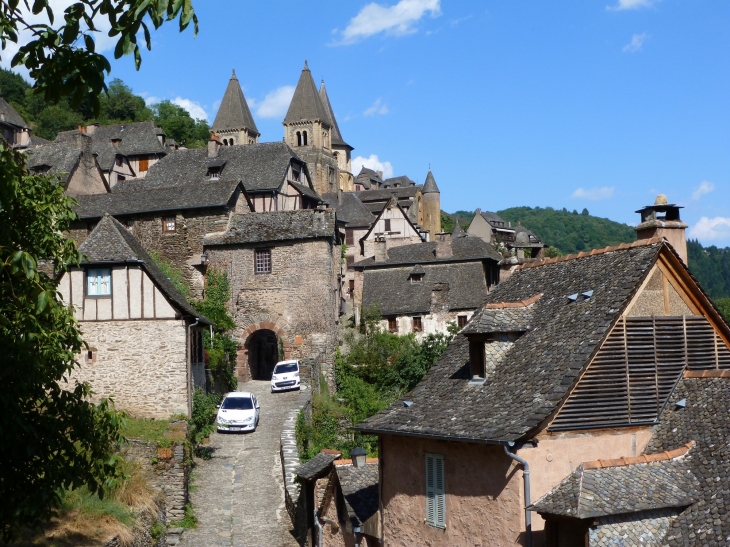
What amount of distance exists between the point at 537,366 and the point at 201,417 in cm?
1579

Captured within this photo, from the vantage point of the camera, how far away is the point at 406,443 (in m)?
14.9

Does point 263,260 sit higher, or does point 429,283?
point 263,260

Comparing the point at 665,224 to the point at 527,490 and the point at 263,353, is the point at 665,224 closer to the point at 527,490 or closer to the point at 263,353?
the point at 527,490

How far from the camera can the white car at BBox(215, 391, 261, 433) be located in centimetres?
2838

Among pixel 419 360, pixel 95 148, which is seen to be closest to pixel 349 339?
pixel 419 360

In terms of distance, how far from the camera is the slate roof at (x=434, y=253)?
4616 cm

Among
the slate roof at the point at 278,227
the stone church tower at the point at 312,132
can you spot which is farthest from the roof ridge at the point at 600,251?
the stone church tower at the point at 312,132

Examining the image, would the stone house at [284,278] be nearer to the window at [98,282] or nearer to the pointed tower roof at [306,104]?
the window at [98,282]

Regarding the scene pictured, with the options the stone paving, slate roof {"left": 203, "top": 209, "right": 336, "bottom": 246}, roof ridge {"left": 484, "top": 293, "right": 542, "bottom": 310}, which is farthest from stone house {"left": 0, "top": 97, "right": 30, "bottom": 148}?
roof ridge {"left": 484, "top": 293, "right": 542, "bottom": 310}

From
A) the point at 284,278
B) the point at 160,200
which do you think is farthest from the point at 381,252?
the point at 160,200

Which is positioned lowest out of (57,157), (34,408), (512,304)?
(34,408)

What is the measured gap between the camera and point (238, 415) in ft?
93.5

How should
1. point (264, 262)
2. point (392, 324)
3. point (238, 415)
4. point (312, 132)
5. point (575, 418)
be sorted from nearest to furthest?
point (575, 418), point (238, 415), point (264, 262), point (392, 324), point (312, 132)

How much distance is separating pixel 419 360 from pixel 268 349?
970cm
